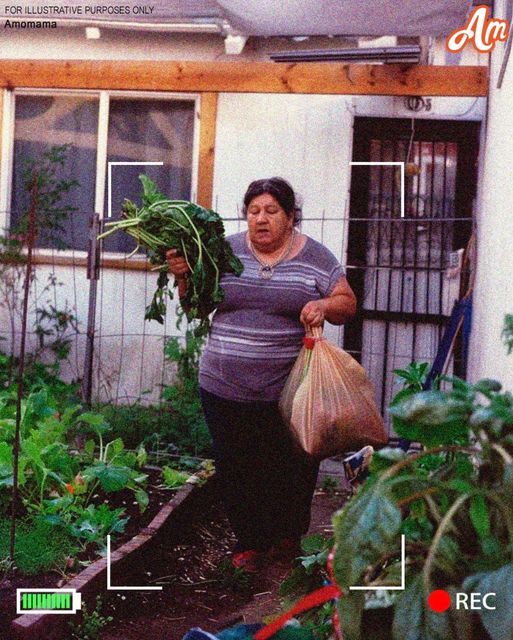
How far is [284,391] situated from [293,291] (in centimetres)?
47

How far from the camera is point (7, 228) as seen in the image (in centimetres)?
809

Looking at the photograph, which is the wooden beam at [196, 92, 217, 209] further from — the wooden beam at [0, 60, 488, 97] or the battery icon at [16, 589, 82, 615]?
the battery icon at [16, 589, 82, 615]

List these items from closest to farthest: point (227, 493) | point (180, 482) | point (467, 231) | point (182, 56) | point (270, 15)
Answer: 1. point (227, 493)
2. point (180, 482)
3. point (270, 15)
4. point (467, 231)
5. point (182, 56)

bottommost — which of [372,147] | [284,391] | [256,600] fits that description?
[256,600]

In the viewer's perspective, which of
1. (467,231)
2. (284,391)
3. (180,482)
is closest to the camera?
(284,391)

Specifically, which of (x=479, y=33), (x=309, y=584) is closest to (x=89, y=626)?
(x=309, y=584)

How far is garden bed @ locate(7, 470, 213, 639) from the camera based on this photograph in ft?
12.0

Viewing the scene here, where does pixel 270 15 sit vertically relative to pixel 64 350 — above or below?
above

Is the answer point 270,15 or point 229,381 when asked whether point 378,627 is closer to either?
point 229,381

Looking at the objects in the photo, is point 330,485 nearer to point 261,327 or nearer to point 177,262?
point 261,327

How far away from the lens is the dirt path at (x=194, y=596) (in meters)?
4.19

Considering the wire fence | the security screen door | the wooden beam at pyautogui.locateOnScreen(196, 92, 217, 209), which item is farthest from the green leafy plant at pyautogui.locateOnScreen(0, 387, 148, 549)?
the security screen door

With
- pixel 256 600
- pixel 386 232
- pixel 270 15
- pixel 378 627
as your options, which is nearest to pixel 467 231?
pixel 386 232

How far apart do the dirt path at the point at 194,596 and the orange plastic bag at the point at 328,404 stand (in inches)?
30.0
